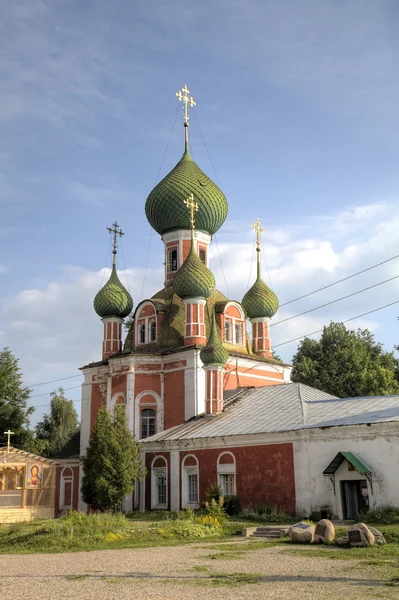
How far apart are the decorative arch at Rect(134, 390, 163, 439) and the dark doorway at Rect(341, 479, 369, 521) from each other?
9.97m

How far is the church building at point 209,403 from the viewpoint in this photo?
20062 millimetres

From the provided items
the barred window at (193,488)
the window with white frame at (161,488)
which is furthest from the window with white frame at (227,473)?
the window with white frame at (161,488)

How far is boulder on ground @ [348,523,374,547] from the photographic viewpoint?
43.6ft

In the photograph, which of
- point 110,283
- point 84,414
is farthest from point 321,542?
point 110,283

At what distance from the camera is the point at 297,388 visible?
997 inches

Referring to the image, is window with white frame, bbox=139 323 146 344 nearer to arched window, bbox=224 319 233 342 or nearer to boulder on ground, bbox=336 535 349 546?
arched window, bbox=224 319 233 342

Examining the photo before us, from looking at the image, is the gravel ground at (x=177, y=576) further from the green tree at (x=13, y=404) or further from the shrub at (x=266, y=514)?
the green tree at (x=13, y=404)

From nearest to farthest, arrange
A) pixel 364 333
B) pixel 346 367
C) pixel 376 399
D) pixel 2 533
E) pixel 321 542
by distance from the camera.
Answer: pixel 321 542, pixel 2 533, pixel 376 399, pixel 346 367, pixel 364 333

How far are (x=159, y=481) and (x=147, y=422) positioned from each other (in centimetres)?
322

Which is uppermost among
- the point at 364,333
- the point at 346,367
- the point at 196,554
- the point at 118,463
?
the point at 364,333

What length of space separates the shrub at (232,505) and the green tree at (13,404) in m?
19.3

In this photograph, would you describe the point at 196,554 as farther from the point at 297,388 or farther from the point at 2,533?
the point at 297,388

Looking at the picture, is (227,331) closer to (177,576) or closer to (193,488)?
(193,488)

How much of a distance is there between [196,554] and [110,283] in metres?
20.9
